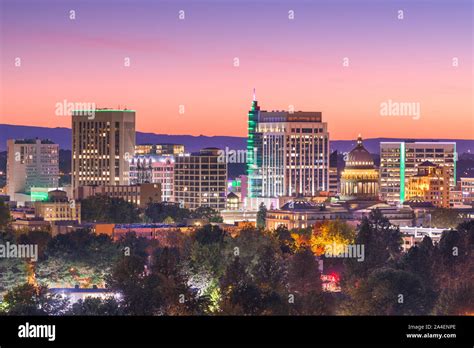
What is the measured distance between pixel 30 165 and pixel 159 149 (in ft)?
45.9

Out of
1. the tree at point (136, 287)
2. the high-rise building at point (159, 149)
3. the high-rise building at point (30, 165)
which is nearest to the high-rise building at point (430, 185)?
the high-rise building at point (159, 149)

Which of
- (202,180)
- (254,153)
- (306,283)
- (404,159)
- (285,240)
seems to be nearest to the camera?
(306,283)

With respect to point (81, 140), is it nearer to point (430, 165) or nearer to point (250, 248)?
point (430, 165)

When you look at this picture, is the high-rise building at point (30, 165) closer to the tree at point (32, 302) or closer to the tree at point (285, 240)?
the tree at point (285, 240)

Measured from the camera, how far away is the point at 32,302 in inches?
2692

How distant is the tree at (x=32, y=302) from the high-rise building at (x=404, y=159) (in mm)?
97674

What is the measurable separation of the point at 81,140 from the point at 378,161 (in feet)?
94.2

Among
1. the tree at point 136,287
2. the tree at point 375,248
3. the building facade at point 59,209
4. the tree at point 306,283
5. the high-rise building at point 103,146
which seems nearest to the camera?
the tree at point 306,283

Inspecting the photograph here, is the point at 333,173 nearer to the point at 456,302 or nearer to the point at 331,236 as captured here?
the point at 331,236

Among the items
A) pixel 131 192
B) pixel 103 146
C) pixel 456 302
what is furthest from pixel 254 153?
pixel 456 302

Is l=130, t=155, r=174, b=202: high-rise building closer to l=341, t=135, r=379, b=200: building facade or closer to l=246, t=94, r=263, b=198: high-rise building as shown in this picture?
l=246, t=94, r=263, b=198: high-rise building

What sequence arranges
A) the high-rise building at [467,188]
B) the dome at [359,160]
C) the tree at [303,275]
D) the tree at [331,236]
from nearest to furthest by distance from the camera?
the tree at [303,275] < the tree at [331,236] < the dome at [359,160] < the high-rise building at [467,188]

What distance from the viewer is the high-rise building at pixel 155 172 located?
17050 cm
